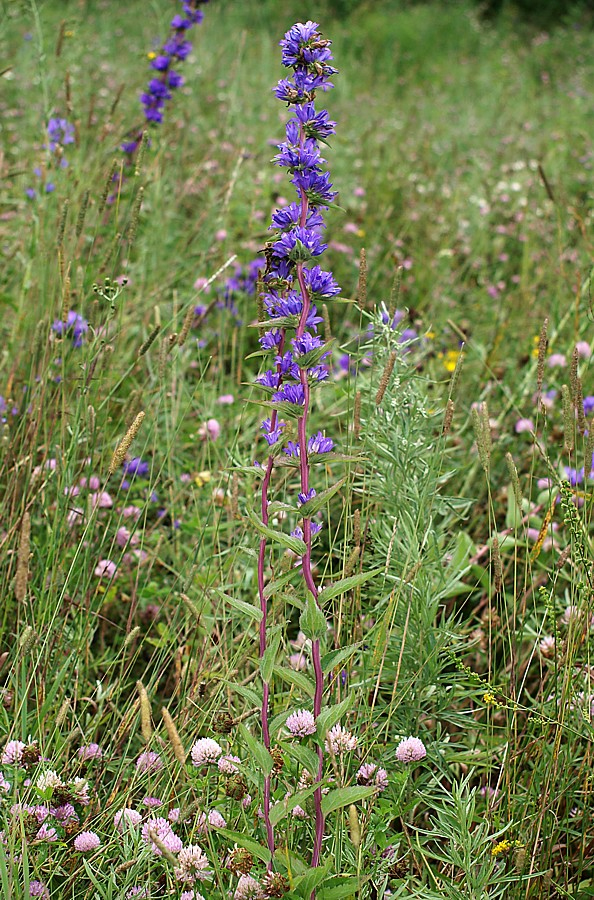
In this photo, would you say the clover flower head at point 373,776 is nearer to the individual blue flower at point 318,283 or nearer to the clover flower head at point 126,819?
the clover flower head at point 126,819

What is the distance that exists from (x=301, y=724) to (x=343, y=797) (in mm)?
233

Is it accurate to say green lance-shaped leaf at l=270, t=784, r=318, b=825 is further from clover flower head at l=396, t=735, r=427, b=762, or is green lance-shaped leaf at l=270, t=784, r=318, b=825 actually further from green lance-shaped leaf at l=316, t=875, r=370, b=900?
clover flower head at l=396, t=735, r=427, b=762

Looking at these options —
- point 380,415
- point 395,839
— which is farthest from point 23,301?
point 395,839

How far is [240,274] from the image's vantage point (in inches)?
120

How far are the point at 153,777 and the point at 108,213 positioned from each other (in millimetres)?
2045

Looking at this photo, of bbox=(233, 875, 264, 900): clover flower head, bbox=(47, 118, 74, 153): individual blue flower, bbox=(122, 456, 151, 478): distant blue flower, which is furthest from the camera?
bbox=(47, 118, 74, 153): individual blue flower

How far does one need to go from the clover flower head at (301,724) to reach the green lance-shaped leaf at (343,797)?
7.9 inches

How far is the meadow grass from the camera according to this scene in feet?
3.90

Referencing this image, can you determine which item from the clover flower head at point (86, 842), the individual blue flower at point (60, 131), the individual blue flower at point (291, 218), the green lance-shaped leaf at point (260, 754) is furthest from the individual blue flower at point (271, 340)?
the individual blue flower at point (60, 131)

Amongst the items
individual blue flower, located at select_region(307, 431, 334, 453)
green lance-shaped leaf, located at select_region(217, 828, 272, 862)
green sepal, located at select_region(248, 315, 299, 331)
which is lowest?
green lance-shaped leaf, located at select_region(217, 828, 272, 862)

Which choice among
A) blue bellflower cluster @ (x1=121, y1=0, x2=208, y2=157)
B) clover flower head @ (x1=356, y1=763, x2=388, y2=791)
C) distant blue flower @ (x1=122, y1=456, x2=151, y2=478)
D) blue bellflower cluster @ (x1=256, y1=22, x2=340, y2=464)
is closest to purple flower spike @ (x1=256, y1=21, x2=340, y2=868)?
blue bellflower cluster @ (x1=256, y1=22, x2=340, y2=464)

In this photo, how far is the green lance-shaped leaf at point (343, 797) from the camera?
3.12ft

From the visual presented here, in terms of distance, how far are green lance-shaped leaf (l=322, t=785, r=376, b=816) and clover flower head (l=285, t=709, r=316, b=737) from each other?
201 mm

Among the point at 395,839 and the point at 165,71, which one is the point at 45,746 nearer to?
the point at 395,839
